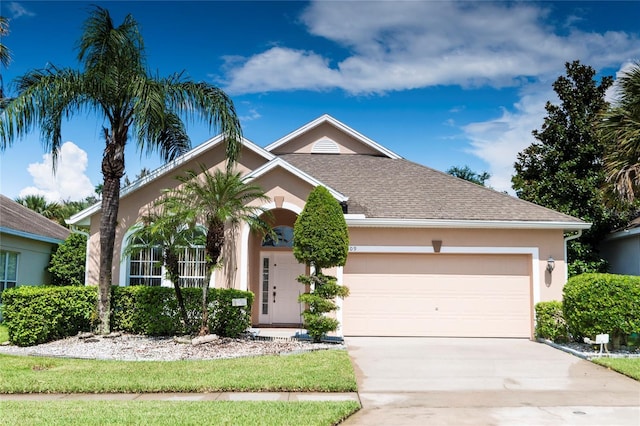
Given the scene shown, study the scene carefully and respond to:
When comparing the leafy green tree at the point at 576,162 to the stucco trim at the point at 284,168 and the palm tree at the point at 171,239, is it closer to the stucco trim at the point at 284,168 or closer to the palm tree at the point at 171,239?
the stucco trim at the point at 284,168

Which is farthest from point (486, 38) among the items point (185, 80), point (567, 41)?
point (185, 80)

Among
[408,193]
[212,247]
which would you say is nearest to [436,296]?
[408,193]

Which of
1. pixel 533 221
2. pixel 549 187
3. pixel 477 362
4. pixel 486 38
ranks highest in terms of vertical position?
pixel 486 38

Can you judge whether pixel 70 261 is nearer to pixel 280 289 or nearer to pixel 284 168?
pixel 280 289

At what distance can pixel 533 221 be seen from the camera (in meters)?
15.0

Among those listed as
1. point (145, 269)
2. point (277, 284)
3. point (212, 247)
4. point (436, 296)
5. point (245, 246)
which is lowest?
point (436, 296)

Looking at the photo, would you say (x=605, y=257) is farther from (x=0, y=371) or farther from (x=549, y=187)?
(x=0, y=371)

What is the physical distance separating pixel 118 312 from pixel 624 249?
639 inches

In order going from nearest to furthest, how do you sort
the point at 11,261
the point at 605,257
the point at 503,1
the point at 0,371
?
the point at 0,371
the point at 503,1
the point at 11,261
the point at 605,257

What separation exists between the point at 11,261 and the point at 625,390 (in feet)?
59.4

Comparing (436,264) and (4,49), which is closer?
(436,264)

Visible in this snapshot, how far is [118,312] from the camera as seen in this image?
46.3ft

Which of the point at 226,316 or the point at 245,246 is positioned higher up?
the point at 245,246

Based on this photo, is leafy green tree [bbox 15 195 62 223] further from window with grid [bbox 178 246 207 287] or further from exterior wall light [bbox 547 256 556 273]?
exterior wall light [bbox 547 256 556 273]
